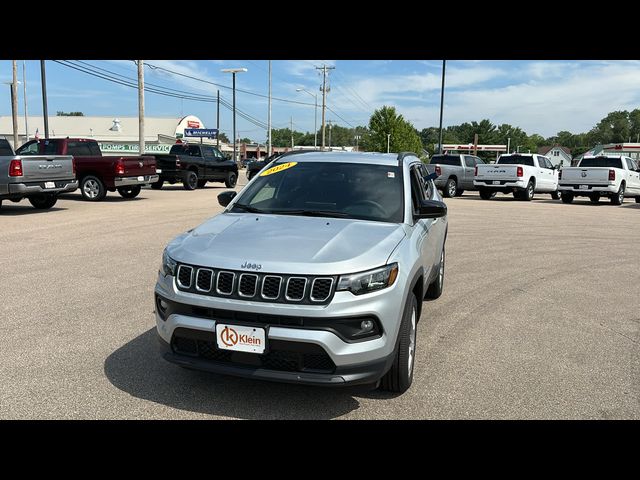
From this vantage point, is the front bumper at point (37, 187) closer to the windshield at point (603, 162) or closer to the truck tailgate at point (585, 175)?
the truck tailgate at point (585, 175)

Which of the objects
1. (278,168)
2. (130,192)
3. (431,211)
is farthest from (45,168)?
(431,211)

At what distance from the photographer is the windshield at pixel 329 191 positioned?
459 cm

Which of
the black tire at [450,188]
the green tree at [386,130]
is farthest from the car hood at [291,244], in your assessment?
the green tree at [386,130]

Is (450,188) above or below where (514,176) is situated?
below

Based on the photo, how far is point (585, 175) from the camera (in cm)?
2112

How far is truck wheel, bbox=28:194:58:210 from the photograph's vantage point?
15.0 m

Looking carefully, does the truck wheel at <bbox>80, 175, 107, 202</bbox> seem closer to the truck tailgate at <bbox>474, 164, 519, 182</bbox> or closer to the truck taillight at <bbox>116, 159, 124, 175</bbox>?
the truck taillight at <bbox>116, 159, 124, 175</bbox>

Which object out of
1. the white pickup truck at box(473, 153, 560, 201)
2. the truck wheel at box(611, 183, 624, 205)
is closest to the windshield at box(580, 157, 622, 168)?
the truck wheel at box(611, 183, 624, 205)

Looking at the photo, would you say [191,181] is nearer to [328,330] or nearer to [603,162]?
[603,162]

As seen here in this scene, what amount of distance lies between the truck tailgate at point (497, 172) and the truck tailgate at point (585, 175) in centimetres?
186

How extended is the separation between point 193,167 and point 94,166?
24.5 feet
